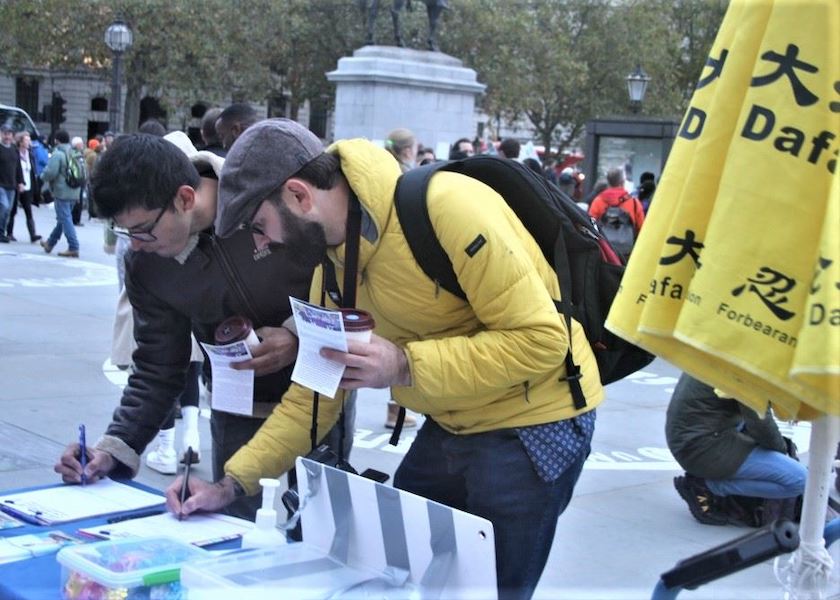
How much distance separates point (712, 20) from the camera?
147ft

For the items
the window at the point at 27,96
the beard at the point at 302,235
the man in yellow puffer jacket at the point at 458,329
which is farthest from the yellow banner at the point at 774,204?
the window at the point at 27,96

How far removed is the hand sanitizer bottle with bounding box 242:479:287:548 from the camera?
8.69ft

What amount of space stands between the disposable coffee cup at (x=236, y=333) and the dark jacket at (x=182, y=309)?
0.51ft

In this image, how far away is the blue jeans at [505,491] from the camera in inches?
110

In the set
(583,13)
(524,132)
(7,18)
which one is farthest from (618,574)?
(524,132)

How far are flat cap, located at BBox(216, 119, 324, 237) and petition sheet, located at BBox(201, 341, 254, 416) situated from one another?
53 cm

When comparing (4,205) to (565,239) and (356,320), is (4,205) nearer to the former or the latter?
(565,239)

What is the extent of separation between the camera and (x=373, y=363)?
2555 mm

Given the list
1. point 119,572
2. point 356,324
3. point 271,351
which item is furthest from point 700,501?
point 119,572

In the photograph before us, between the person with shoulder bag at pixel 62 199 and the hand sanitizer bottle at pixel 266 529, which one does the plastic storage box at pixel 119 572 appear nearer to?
the hand sanitizer bottle at pixel 266 529

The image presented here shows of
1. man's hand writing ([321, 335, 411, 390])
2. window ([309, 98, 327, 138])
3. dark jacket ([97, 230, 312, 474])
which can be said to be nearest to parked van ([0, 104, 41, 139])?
window ([309, 98, 327, 138])

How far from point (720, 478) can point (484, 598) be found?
382 centimetres

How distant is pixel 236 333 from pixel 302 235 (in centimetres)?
56

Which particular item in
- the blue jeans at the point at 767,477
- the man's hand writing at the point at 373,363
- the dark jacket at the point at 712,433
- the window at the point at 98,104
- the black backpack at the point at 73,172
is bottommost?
the window at the point at 98,104
